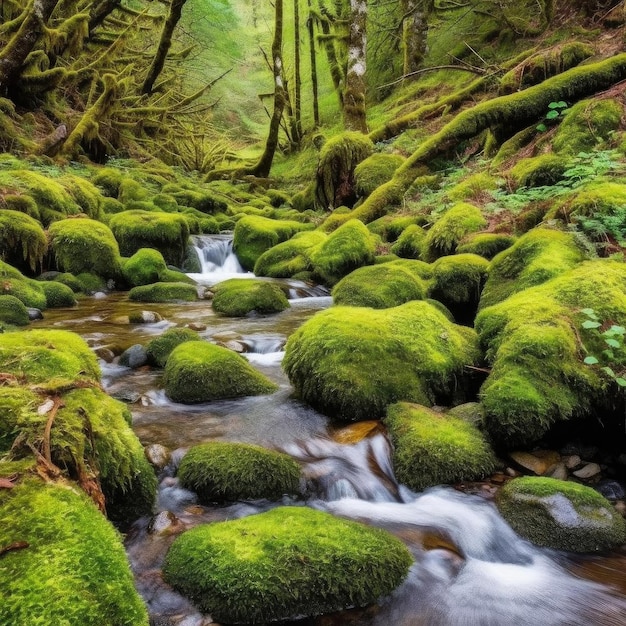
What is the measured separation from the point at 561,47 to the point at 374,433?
962 centimetres

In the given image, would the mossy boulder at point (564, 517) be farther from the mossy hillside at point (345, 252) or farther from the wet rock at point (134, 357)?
the mossy hillside at point (345, 252)

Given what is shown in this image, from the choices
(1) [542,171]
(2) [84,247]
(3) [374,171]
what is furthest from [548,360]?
(3) [374,171]

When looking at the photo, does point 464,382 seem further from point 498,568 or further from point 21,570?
point 21,570

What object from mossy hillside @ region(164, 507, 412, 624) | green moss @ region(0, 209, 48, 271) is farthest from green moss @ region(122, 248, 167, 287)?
mossy hillside @ region(164, 507, 412, 624)

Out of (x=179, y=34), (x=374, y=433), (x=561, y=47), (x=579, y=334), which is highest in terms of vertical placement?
(x=179, y=34)

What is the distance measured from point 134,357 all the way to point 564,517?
4.00 m

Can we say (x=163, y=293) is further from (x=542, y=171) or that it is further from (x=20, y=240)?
(x=542, y=171)

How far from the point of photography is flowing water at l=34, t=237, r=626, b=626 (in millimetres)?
2320

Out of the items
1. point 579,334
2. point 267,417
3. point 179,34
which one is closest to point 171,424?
point 267,417

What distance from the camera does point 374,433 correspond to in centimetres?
359

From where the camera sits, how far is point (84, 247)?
866cm

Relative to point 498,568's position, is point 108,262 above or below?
above

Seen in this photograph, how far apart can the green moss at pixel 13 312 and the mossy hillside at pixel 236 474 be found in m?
4.00

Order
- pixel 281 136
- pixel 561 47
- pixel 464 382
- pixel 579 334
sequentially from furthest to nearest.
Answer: pixel 281 136 → pixel 561 47 → pixel 464 382 → pixel 579 334
